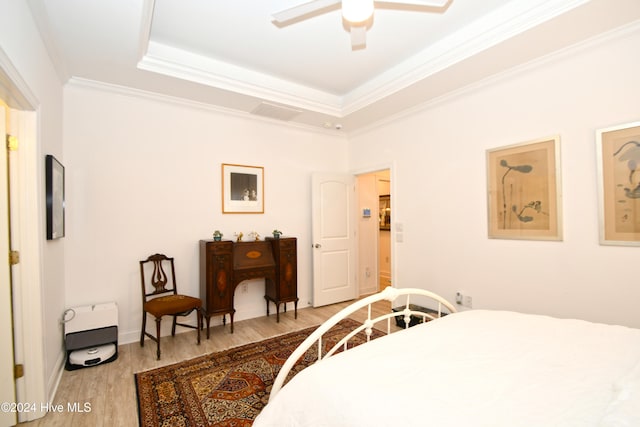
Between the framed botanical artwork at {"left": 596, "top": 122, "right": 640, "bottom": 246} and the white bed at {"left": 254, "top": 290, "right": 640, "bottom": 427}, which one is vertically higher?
the framed botanical artwork at {"left": 596, "top": 122, "right": 640, "bottom": 246}

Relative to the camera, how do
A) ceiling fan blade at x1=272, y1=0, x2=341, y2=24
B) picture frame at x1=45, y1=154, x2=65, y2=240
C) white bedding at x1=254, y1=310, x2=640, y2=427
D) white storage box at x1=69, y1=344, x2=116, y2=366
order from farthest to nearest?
white storage box at x1=69, y1=344, x2=116, y2=366
picture frame at x1=45, y1=154, x2=65, y2=240
ceiling fan blade at x1=272, y1=0, x2=341, y2=24
white bedding at x1=254, y1=310, x2=640, y2=427

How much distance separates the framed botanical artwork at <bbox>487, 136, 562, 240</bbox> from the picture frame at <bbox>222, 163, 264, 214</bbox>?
8.86 ft

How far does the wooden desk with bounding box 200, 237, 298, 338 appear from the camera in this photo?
3.35 m

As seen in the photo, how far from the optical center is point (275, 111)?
3.86m

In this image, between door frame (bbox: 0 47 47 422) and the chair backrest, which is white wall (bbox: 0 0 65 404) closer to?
door frame (bbox: 0 47 47 422)

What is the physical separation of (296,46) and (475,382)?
2.96 metres

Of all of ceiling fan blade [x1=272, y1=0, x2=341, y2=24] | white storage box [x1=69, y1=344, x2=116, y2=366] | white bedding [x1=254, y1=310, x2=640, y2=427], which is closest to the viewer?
white bedding [x1=254, y1=310, x2=640, y2=427]

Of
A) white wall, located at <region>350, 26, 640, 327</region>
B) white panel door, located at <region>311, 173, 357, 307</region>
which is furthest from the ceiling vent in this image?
white wall, located at <region>350, 26, 640, 327</region>

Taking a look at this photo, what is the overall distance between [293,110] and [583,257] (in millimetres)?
3239

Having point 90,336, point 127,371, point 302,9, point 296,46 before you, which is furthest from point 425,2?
point 90,336

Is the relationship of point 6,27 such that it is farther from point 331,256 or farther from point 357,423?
point 331,256

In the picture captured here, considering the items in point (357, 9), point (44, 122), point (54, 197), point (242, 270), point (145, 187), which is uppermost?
point (357, 9)

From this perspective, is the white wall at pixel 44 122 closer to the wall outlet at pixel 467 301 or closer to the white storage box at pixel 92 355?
the white storage box at pixel 92 355

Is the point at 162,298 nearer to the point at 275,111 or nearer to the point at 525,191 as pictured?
the point at 275,111
